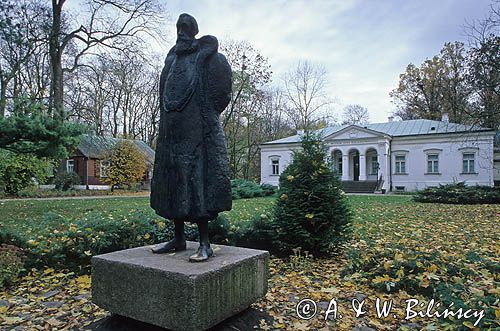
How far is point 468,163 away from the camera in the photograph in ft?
97.9

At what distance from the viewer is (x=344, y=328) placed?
3510 mm

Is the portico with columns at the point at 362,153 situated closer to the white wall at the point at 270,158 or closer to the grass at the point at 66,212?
the white wall at the point at 270,158

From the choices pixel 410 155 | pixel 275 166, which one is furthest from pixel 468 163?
pixel 275 166

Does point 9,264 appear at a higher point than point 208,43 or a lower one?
lower

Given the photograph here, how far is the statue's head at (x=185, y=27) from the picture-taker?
357 centimetres

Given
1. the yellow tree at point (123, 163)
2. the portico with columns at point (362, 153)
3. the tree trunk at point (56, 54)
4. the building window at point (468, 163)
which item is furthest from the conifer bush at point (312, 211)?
the building window at point (468, 163)

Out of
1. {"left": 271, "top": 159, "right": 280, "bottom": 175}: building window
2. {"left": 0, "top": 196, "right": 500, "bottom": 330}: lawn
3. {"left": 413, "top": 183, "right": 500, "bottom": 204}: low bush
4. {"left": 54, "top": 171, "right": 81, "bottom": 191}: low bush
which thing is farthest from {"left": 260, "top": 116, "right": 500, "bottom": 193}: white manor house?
{"left": 0, "top": 196, "right": 500, "bottom": 330}: lawn

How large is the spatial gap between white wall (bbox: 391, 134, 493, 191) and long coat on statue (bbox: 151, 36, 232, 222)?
27.9m

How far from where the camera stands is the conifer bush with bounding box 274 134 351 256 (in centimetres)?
636

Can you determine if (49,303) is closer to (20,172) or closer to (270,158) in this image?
(20,172)

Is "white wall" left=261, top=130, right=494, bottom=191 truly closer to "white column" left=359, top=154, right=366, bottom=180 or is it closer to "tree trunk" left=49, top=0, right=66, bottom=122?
"white column" left=359, top=154, right=366, bottom=180

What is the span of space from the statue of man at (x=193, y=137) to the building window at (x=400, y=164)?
3234cm

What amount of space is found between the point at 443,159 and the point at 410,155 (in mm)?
2665

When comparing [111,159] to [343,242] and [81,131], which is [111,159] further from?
[343,242]
